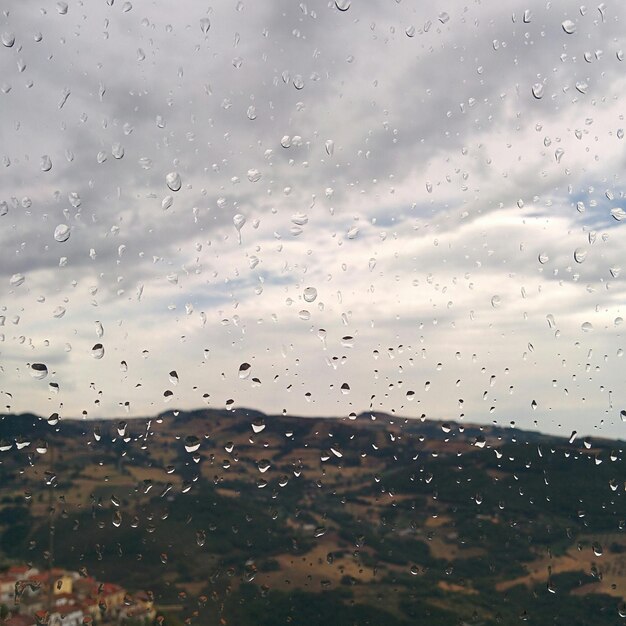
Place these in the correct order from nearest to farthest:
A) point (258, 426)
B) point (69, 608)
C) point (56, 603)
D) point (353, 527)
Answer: point (56, 603)
point (258, 426)
point (69, 608)
point (353, 527)

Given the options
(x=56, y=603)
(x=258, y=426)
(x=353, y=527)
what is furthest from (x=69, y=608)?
(x=353, y=527)

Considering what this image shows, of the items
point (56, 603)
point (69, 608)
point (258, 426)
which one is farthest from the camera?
point (69, 608)

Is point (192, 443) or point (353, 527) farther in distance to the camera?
point (353, 527)

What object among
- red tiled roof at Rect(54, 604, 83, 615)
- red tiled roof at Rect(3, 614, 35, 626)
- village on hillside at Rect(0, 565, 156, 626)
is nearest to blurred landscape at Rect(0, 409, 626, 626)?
village on hillside at Rect(0, 565, 156, 626)

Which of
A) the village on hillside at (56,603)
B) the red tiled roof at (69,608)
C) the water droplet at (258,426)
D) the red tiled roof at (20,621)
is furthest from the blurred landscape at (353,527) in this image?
the red tiled roof at (20,621)

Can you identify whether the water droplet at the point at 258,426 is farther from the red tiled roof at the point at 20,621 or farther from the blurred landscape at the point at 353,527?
the red tiled roof at the point at 20,621

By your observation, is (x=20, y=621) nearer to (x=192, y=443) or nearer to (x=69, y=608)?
(x=69, y=608)


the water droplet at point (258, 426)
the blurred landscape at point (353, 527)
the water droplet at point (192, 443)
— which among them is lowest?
the blurred landscape at point (353, 527)

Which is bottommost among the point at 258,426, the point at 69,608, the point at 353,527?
the point at 353,527

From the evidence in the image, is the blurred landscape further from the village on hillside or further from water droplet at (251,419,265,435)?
water droplet at (251,419,265,435)
